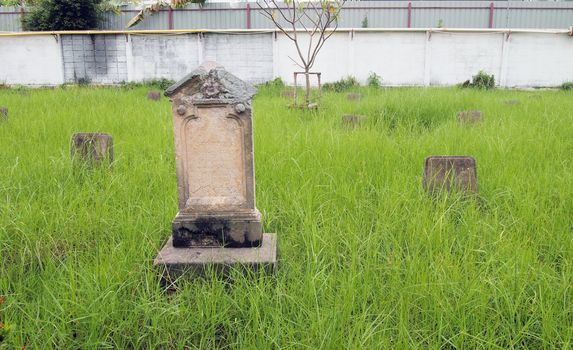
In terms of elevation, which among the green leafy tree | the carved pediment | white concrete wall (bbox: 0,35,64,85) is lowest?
the carved pediment

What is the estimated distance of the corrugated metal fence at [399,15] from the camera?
Result: 18.1 meters

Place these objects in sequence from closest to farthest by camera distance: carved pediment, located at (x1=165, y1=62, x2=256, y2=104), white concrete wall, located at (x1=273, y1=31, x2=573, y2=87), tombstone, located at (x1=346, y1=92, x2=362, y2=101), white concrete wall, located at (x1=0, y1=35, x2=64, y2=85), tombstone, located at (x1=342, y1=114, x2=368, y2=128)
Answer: carved pediment, located at (x1=165, y1=62, x2=256, y2=104), tombstone, located at (x1=342, y1=114, x2=368, y2=128), tombstone, located at (x1=346, y1=92, x2=362, y2=101), white concrete wall, located at (x1=273, y1=31, x2=573, y2=87), white concrete wall, located at (x1=0, y1=35, x2=64, y2=85)

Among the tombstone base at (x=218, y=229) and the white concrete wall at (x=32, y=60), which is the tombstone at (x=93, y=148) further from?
the white concrete wall at (x=32, y=60)

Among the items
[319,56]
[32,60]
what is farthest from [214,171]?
[32,60]

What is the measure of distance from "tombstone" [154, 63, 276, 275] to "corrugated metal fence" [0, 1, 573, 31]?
657 inches

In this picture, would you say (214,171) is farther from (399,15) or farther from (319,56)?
(399,15)

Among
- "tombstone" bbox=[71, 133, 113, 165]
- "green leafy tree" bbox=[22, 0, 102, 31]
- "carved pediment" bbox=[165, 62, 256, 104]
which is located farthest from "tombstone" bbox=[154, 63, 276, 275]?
"green leafy tree" bbox=[22, 0, 102, 31]

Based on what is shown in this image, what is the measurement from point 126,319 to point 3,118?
16.8 ft

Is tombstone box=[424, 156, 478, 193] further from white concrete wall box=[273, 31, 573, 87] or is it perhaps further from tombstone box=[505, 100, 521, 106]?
white concrete wall box=[273, 31, 573, 87]

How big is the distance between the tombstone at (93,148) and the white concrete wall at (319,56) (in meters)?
11.0

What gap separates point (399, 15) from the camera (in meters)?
18.5

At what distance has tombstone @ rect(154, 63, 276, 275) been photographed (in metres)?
2.42

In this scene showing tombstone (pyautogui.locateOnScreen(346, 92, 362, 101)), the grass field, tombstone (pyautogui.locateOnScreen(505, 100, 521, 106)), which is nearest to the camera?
the grass field

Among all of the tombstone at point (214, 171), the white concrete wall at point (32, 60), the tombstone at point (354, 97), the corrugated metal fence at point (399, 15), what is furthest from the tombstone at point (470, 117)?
the corrugated metal fence at point (399, 15)
